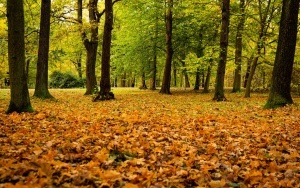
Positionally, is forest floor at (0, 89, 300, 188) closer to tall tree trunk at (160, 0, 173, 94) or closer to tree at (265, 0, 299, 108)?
tree at (265, 0, 299, 108)

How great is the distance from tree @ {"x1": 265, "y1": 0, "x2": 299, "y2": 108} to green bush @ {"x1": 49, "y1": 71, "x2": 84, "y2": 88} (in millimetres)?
33804

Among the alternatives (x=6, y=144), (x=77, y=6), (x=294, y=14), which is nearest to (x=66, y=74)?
(x=77, y=6)

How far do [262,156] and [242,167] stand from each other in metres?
0.76

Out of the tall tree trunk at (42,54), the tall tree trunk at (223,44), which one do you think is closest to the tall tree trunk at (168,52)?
the tall tree trunk at (223,44)

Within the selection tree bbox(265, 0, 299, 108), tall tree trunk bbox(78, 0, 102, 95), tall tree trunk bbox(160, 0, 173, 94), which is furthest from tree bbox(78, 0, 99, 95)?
tree bbox(265, 0, 299, 108)

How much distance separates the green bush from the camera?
41.8 m

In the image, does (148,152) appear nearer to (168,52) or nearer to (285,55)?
(285,55)

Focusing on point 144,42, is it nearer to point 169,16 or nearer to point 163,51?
point 163,51

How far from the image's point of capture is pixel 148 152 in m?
5.24

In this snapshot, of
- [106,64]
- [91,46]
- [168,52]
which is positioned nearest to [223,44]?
[106,64]

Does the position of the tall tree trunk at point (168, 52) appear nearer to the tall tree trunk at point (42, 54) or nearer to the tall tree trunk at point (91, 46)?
the tall tree trunk at point (91, 46)

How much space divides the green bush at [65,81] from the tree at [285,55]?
33.8m

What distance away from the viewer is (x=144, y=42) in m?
28.0

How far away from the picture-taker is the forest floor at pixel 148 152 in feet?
11.7
